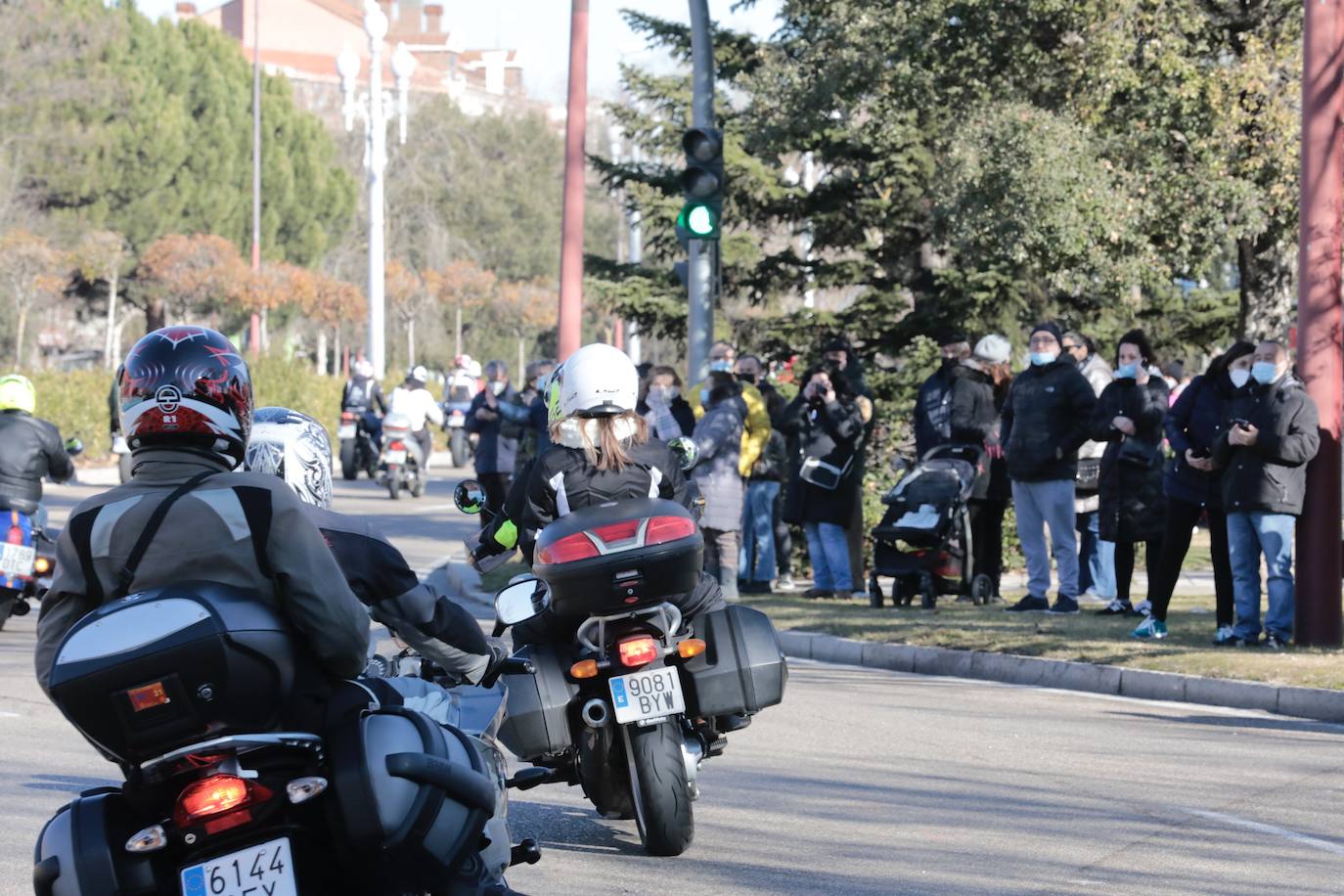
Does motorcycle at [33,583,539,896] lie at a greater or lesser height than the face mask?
lesser

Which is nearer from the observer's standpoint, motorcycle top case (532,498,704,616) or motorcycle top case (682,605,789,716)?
motorcycle top case (532,498,704,616)

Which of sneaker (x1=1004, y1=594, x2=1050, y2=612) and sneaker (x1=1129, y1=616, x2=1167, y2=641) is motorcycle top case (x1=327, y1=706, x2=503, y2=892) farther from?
sneaker (x1=1004, y1=594, x2=1050, y2=612)

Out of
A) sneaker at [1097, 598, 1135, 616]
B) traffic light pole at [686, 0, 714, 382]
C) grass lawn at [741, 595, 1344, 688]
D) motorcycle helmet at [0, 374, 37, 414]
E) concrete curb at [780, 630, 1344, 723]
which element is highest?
traffic light pole at [686, 0, 714, 382]

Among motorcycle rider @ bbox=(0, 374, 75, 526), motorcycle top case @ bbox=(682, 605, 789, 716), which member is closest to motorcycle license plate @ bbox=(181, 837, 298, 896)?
motorcycle top case @ bbox=(682, 605, 789, 716)

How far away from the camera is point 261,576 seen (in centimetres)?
405

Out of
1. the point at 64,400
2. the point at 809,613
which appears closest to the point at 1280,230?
the point at 809,613

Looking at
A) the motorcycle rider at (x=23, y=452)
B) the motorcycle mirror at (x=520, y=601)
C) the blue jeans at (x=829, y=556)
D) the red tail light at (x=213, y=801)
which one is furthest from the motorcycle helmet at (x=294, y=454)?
the blue jeans at (x=829, y=556)

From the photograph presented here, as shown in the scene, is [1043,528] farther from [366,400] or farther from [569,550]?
[366,400]

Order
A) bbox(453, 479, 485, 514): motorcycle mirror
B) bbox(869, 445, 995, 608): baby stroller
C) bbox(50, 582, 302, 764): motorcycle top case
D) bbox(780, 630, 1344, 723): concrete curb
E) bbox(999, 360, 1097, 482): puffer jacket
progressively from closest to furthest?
bbox(50, 582, 302, 764): motorcycle top case < bbox(453, 479, 485, 514): motorcycle mirror < bbox(780, 630, 1344, 723): concrete curb < bbox(999, 360, 1097, 482): puffer jacket < bbox(869, 445, 995, 608): baby stroller

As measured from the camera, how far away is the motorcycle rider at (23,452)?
A: 536 inches

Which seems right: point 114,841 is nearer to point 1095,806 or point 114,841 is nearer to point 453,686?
point 453,686

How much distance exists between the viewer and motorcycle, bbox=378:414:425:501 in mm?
29359

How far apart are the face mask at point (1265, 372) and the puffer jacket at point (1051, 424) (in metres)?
1.91

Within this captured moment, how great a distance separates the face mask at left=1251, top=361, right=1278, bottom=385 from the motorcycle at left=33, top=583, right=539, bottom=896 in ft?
30.9
